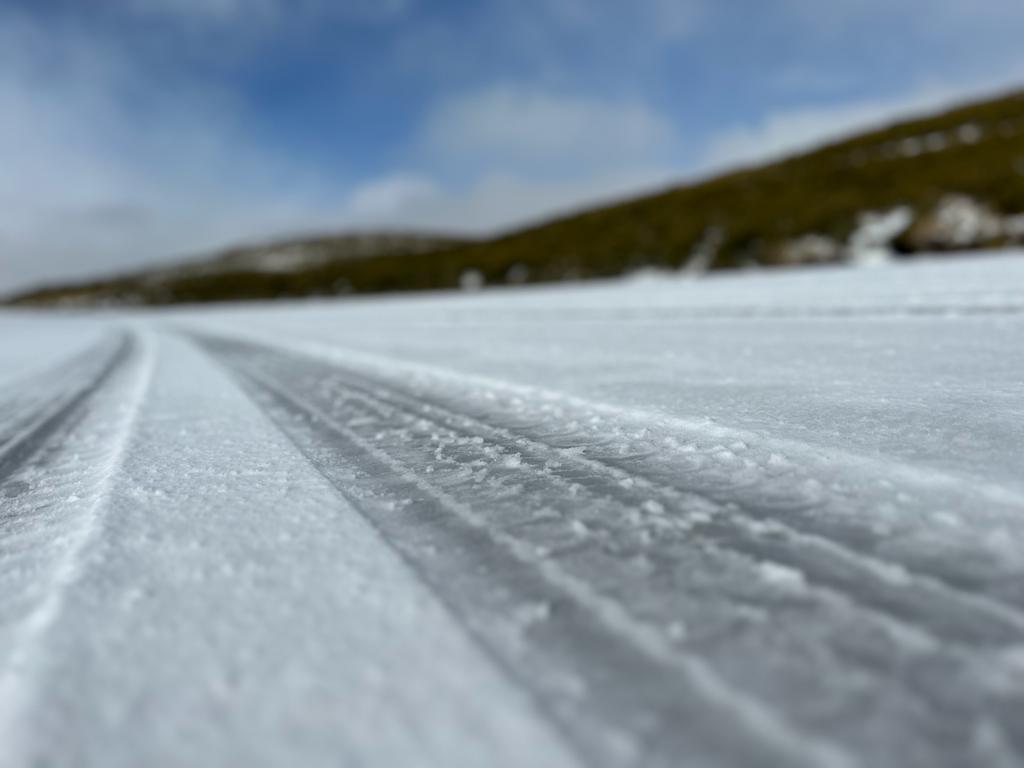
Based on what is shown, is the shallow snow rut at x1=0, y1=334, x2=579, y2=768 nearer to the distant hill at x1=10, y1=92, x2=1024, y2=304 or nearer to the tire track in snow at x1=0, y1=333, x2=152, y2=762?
the tire track in snow at x1=0, y1=333, x2=152, y2=762

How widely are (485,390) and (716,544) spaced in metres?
2.18

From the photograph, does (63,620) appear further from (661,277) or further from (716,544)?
(661,277)

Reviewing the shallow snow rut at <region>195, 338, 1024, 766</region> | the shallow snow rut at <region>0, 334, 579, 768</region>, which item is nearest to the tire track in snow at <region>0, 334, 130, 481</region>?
the shallow snow rut at <region>0, 334, 579, 768</region>

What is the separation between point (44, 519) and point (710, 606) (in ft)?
5.95

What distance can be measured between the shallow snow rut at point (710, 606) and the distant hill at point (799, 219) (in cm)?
1983

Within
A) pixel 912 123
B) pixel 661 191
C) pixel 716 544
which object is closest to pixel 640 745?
pixel 716 544

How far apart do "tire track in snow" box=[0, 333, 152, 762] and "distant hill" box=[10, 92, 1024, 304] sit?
799 inches

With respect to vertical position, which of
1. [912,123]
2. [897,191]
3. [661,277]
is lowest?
[661,277]

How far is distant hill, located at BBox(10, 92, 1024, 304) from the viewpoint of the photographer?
20.4m

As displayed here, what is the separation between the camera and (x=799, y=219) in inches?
1010

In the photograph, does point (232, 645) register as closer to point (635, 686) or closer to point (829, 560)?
point (635, 686)

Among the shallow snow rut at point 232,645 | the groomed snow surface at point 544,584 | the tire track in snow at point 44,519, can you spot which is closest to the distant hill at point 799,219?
the groomed snow surface at point 544,584

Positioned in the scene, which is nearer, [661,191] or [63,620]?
[63,620]

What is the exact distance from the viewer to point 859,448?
187cm
